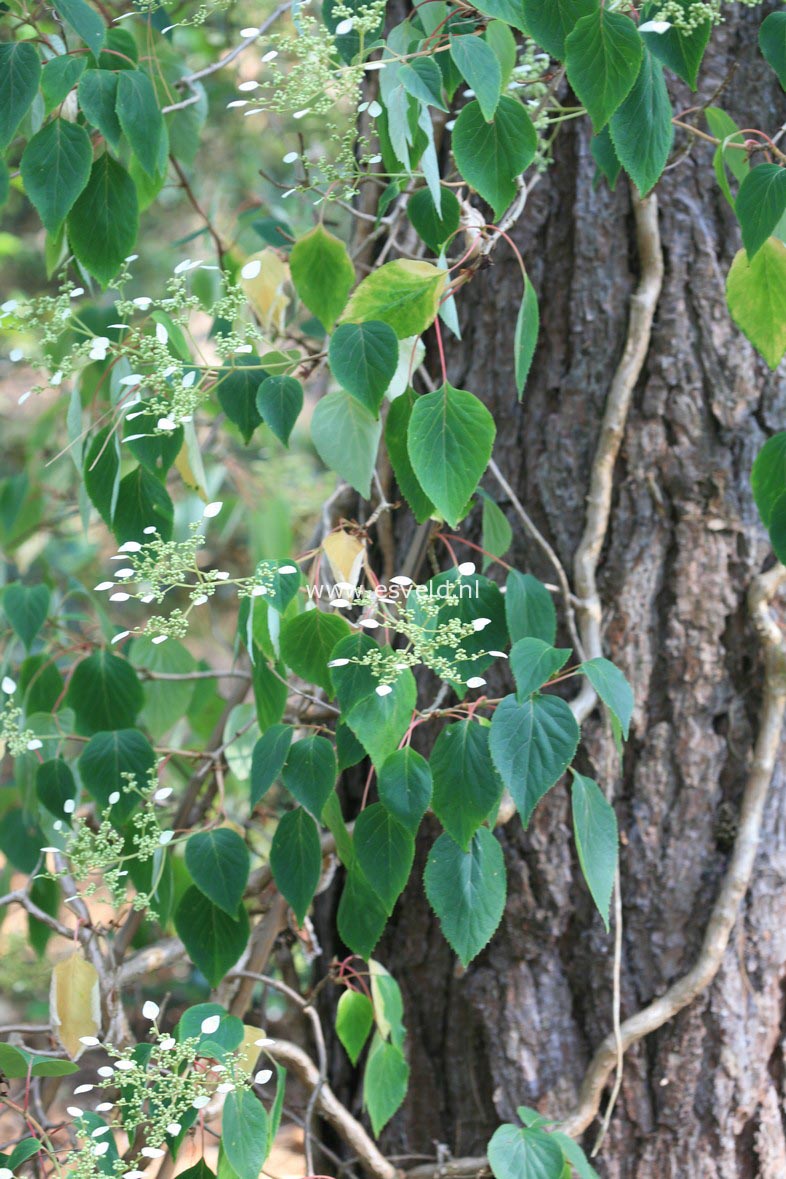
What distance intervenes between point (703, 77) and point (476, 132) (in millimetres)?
515

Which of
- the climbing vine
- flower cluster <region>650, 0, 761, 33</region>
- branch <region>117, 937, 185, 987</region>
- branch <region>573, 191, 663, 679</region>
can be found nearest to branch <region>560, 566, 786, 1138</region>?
the climbing vine

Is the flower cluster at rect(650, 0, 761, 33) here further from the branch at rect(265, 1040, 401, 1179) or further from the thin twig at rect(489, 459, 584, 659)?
the branch at rect(265, 1040, 401, 1179)

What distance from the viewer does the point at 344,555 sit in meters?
0.83

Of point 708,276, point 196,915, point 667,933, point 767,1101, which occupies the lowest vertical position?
point 767,1101

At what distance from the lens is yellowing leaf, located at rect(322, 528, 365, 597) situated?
81cm

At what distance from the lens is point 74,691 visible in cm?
101

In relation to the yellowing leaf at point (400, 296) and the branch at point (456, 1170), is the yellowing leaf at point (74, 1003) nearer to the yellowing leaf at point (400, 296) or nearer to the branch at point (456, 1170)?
the branch at point (456, 1170)

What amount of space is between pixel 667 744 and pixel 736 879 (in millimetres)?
136

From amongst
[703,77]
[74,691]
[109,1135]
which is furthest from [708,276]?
[109,1135]

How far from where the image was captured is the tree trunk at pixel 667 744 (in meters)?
1.02

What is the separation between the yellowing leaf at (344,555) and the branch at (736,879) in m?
0.42

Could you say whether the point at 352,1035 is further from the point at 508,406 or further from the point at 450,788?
the point at 508,406

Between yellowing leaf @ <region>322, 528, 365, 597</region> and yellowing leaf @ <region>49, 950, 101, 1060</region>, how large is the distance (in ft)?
1.23

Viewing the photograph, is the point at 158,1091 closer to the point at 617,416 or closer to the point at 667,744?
the point at 667,744
